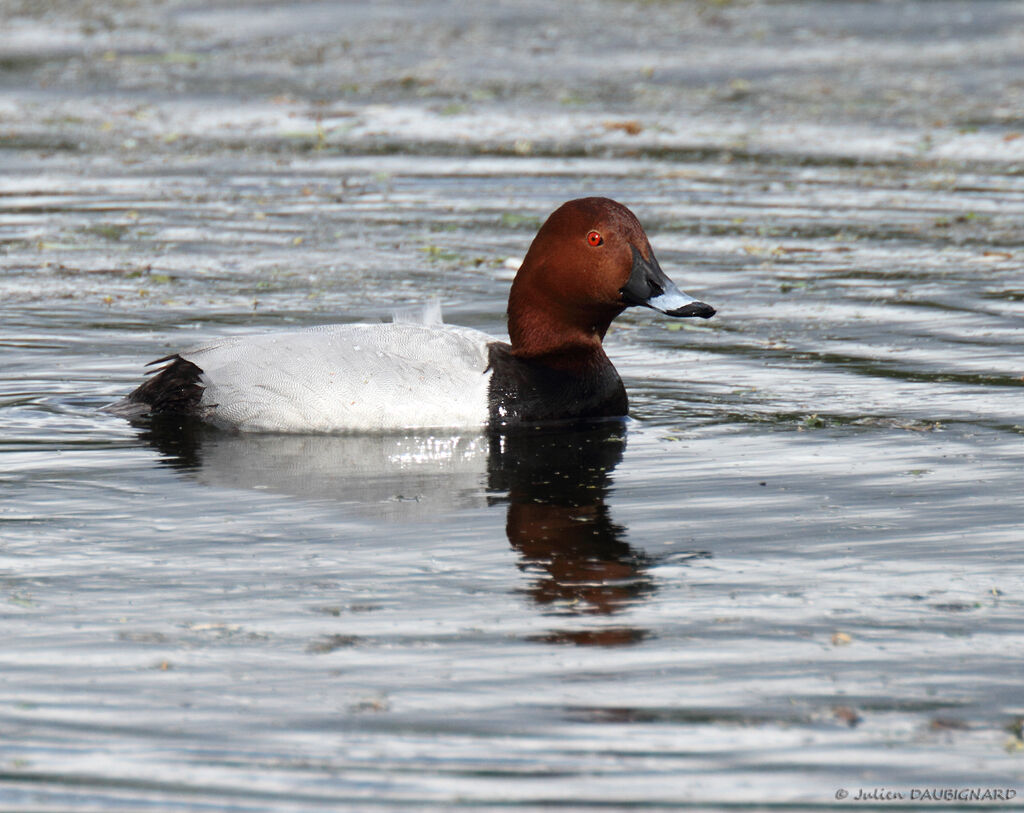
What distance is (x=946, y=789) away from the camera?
4262 mm

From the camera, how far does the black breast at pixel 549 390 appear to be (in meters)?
7.96

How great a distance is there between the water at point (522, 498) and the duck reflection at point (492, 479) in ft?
0.08

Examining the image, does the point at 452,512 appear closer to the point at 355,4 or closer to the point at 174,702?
the point at 174,702

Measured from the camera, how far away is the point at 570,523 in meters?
6.62

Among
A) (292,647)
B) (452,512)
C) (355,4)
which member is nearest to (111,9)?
(355,4)

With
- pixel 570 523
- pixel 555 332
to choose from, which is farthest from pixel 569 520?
pixel 555 332

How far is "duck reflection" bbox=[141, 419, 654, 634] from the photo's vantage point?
5.91 m

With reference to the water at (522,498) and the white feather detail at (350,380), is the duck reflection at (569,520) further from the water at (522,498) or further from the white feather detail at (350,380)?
the white feather detail at (350,380)

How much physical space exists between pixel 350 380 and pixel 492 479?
0.93m

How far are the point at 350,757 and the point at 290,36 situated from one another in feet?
59.8

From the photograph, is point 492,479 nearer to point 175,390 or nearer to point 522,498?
point 522,498
